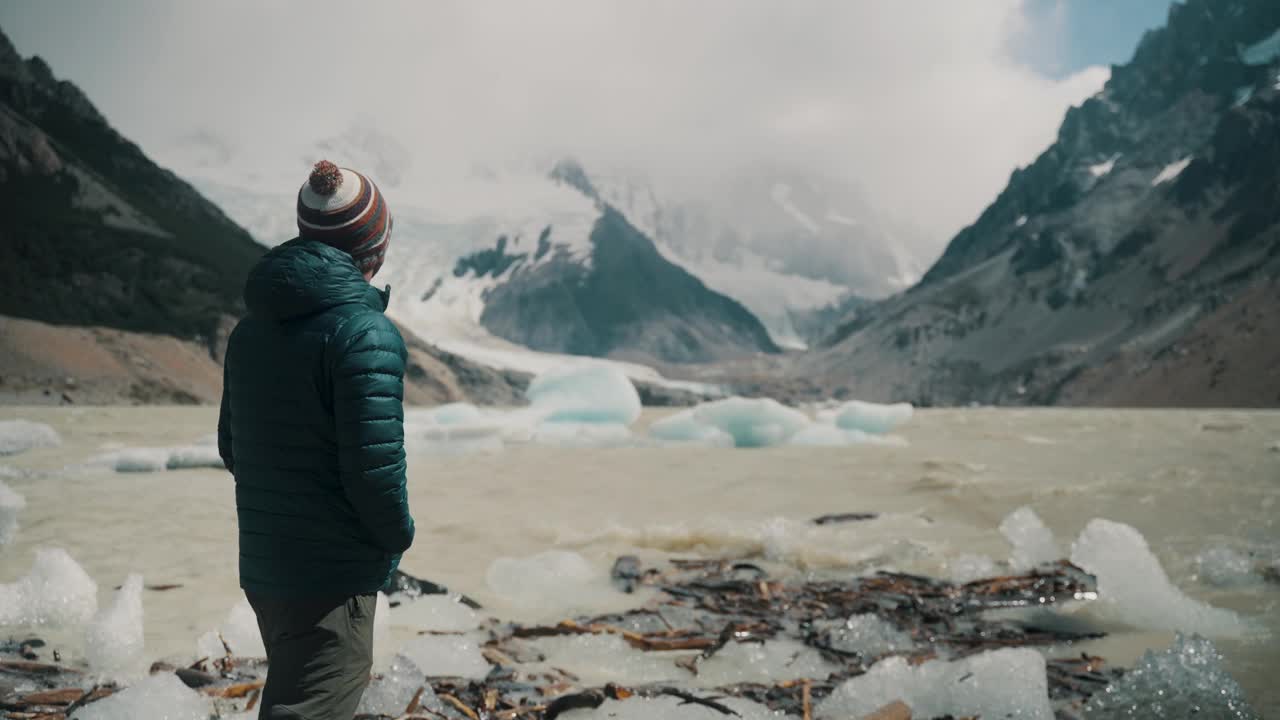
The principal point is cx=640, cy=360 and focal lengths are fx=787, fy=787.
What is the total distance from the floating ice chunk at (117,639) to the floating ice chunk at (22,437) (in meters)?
14.1

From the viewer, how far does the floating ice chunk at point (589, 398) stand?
25.2 m

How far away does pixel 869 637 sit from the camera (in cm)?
467

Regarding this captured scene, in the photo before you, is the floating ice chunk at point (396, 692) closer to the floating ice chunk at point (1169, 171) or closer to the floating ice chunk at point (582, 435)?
the floating ice chunk at point (582, 435)

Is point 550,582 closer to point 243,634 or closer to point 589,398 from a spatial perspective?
point 243,634

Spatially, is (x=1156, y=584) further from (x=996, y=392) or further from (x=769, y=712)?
(x=996, y=392)

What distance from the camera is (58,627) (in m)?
4.43

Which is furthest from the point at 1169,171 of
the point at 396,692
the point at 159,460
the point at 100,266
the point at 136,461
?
the point at 396,692

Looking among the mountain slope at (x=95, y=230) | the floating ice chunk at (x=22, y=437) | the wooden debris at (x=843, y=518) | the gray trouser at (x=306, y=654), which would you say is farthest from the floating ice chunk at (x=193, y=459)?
the mountain slope at (x=95, y=230)

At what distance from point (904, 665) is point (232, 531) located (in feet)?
20.2

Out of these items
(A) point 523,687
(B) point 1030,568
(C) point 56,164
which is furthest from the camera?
(C) point 56,164

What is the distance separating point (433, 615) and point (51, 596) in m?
2.15

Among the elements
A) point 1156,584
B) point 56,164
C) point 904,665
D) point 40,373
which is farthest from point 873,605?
point 56,164

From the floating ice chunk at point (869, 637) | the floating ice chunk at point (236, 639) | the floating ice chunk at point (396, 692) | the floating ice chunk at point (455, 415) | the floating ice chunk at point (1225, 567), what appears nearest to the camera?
the floating ice chunk at point (396, 692)

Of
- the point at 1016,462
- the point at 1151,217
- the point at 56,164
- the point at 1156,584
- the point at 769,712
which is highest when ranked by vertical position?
the point at 1151,217
